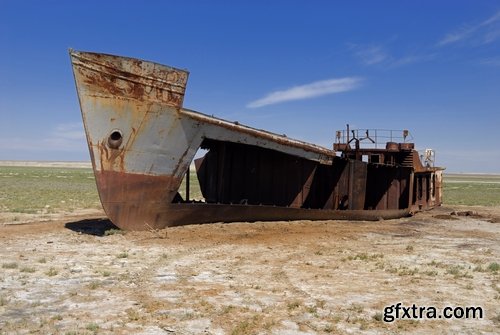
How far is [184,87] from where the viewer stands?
12.1 metres

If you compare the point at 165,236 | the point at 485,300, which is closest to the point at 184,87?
the point at 165,236

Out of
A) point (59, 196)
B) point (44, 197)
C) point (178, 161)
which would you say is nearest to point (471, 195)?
point (59, 196)

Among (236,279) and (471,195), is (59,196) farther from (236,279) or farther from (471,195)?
(471,195)

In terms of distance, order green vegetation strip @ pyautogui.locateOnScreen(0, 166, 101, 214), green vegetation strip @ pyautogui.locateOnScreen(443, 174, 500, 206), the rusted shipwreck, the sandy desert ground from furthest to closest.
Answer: green vegetation strip @ pyautogui.locateOnScreen(443, 174, 500, 206), green vegetation strip @ pyautogui.locateOnScreen(0, 166, 101, 214), the rusted shipwreck, the sandy desert ground

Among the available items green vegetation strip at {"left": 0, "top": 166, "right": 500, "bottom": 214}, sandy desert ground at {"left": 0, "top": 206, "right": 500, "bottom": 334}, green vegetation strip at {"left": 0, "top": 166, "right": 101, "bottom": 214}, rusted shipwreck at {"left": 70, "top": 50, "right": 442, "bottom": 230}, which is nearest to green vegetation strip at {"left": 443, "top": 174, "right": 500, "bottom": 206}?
green vegetation strip at {"left": 0, "top": 166, "right": 500, "bottom": 214}

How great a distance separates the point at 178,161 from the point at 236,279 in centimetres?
511

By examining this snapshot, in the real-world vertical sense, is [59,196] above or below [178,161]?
below

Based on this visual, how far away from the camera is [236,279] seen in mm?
7895

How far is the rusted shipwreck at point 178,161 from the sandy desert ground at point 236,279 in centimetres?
73

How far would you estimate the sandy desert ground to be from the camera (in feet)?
18.7

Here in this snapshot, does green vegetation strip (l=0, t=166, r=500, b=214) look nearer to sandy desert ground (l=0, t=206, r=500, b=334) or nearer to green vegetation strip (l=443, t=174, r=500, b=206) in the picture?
green vegetation strip (l=443, t=174, r=500, b=206)

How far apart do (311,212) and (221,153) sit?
3.55 metres

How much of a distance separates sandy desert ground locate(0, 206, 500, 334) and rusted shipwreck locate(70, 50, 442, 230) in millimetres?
729

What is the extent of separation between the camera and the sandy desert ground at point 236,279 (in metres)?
5.69
